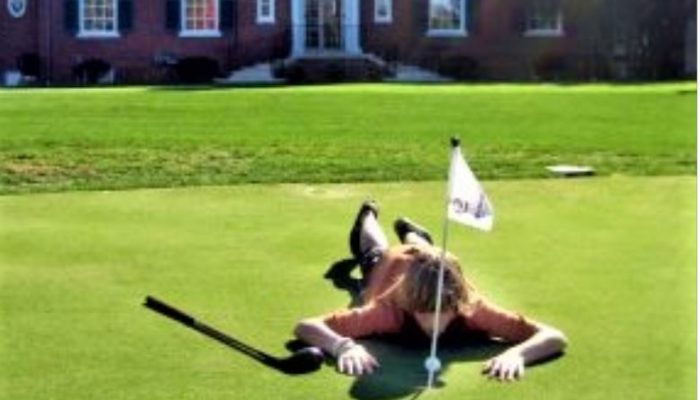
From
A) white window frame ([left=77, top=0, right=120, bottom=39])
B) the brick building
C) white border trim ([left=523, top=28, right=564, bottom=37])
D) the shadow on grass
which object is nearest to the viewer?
the shadow on grass

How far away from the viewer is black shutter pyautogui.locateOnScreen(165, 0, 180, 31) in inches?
1510

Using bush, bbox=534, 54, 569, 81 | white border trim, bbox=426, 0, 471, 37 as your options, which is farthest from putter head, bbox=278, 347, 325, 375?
white border trim, bbox=426, 0, 471, 37

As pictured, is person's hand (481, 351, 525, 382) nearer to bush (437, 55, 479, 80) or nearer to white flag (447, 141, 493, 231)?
white flag (447, 141, 493, 231)

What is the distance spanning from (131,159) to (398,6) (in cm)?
2491

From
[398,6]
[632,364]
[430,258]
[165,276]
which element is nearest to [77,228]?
[165,276]

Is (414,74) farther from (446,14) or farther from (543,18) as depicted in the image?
(543,18)

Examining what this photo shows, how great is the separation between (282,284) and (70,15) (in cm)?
3214

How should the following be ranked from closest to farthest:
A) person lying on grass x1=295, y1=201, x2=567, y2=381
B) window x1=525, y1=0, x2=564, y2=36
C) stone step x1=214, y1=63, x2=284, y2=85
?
1. person lying on grass x1=295, y1=201, x2=567, y2=381
2. stone step x1=214, y1=63, x2=284, y2=85
3. window x1=525, y1=0, x2=564, y2=36

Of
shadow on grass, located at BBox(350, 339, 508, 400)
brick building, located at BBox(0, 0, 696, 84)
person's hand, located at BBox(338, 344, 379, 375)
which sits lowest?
shadow on grass, located at BBox(350, 339, 508, 400)

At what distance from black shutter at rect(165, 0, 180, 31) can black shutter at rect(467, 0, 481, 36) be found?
25.9 ft

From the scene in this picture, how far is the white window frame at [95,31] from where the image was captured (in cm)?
3800

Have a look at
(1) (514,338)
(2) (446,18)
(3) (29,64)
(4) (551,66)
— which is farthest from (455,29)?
(1) (514,338)

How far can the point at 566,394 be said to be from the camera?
5.24 m

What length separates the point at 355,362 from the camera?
5566 millimetres
